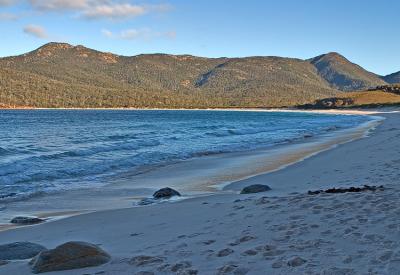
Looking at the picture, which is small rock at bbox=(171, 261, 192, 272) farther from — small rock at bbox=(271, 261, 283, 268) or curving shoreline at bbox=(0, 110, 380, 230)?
curving shoreline at bbox=(0, 110, 380, 230)

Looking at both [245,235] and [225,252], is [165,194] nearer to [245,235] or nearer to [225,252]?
[245,235]

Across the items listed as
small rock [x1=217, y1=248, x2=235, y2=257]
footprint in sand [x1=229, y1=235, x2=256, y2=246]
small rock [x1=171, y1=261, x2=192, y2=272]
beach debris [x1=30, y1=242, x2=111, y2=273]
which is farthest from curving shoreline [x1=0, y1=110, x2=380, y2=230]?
small rock [x1=217, y1=248, x2=235, y2=257]

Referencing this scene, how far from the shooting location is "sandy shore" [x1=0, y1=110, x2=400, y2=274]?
566cm

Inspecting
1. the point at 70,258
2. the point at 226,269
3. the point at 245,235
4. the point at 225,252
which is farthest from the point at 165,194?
the point at 226,269

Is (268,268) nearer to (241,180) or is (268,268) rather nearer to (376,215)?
(376,215)

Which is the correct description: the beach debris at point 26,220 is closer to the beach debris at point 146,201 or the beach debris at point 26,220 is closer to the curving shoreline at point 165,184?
the curving shoreline at point 165,184

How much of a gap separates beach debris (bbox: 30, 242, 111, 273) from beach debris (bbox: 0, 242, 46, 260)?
1.93 ft

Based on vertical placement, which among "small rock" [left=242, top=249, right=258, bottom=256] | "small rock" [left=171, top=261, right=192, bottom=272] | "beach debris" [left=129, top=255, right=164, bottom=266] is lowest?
"beach debris" [left=129, top=255, right=164, bottom=266]

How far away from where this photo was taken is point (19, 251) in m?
7.29

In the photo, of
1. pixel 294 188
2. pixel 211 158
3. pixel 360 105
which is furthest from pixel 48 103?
pixel 294 188

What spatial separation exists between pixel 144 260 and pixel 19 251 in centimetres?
223

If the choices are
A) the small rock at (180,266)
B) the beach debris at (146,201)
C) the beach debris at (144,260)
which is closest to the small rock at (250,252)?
the small rock at (180,266)

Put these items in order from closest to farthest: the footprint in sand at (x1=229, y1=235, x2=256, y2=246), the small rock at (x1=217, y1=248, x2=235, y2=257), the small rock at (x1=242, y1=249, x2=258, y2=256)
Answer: the small rock at (x1=242, y1=249, x2=258, y2=256)
the small rock at (x1=217, y1=248, x2=235, y2=257)
the footprint in sand at (x1=229, y1=235, x2=256, y2=246)

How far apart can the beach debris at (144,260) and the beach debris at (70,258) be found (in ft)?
1.32
